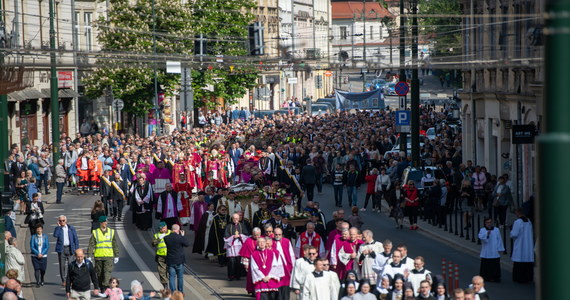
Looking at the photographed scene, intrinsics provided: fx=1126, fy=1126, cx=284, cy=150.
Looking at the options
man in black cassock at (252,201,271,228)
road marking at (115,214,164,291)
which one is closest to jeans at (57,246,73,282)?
road marking at (115,214,164,291)

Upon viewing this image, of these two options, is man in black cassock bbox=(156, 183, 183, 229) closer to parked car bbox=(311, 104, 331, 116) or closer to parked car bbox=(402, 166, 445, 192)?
parked car bbox=(402, 166, 445, 192)

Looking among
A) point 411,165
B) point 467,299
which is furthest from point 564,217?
point 411,165

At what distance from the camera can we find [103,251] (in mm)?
19453

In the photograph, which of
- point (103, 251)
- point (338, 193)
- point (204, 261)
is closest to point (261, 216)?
point (204, 261)

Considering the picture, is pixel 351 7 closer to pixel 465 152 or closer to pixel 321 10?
pixel 321 10

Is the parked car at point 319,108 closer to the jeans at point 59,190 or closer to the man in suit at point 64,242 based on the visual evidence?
the jeans at point 59,190

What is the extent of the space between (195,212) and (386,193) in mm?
8240

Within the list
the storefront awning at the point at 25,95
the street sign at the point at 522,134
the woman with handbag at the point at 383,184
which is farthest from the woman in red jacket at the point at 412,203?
the storefront awning at the point at 25,95

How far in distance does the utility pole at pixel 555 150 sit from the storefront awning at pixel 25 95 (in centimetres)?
4031

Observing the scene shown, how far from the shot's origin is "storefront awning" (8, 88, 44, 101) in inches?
1745

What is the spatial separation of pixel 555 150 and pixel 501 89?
31165 mm

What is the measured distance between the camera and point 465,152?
4141 centimetres

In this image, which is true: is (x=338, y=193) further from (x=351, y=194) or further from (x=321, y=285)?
(x=321, y=285)

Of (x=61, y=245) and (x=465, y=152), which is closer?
(x=61, y=245)
